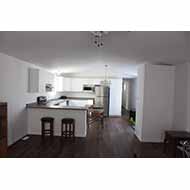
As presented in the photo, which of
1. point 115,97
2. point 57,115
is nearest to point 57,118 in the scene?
point 57,115

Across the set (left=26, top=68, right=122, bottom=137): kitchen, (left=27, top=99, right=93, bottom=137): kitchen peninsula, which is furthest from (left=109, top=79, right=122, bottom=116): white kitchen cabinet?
(left=27, top=99, right=93, bottom=137): kitchen peninsula

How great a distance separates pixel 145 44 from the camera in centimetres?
337

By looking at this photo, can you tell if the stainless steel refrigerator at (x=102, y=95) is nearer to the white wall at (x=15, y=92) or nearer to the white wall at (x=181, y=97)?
the white wall at (x=15, y=92)

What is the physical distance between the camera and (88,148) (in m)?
4.12

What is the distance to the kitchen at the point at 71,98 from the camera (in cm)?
516

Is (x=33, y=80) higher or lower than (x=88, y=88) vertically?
higher

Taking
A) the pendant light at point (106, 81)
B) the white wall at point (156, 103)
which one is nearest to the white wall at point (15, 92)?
the white wall at point (156, 103)

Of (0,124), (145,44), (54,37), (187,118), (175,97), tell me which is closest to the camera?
(0,124)

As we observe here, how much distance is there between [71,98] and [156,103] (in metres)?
5.29

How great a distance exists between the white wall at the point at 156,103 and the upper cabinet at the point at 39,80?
3494mm

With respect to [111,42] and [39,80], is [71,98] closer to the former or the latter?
[39,80]
